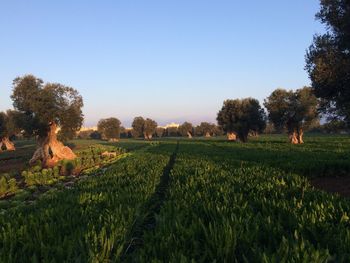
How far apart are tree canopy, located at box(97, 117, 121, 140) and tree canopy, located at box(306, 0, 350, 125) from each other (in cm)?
10313

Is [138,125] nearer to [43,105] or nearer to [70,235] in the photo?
[43,105]

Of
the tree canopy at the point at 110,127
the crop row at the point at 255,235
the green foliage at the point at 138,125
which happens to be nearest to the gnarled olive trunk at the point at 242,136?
the tree canopy at the point at 110,127

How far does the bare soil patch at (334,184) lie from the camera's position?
14908 mm

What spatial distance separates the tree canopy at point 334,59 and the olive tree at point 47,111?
92.6ft

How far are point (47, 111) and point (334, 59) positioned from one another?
29743mm

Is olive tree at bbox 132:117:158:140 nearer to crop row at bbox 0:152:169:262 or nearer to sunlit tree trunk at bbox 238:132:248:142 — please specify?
sunlit tree trunk at bbox 238:132:248:142

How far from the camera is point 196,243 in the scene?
19.6 feet

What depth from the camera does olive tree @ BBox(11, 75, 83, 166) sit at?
39.2 meters

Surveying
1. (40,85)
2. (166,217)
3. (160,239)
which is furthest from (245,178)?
(40,85)

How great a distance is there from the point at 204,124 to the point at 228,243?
525 ft

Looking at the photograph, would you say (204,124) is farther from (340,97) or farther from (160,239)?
(160,239)

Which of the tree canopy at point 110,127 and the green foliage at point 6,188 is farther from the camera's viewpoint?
the tree canopy at point 110,127

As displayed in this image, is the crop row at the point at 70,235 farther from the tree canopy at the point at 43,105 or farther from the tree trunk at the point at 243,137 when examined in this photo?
the tree trunk at the point at 243,137

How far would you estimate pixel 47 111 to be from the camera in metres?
39.2
